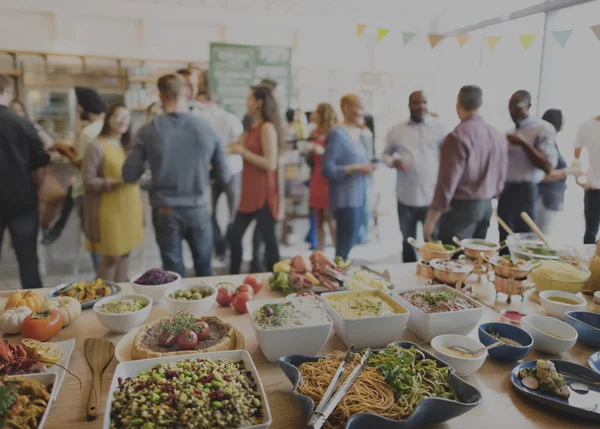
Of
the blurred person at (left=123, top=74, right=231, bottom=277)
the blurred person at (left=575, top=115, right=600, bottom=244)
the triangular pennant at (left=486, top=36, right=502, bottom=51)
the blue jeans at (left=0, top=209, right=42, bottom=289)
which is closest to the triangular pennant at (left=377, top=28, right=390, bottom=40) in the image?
the triangular pennant at (left=486, top=36, right=502, bottom=51)

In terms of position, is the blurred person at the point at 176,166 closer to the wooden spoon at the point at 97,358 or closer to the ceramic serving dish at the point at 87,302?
the ceramic serving dish at the point at 87,302

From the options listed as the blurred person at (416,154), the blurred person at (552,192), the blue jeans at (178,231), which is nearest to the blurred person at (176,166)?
the blue jeans at (178,231)

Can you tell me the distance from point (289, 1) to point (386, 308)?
661cm

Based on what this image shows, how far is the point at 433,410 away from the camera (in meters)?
0.97

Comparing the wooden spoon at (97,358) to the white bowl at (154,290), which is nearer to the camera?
the wooden spoon at (97,358)

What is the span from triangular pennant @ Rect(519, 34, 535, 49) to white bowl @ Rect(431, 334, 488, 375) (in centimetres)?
352

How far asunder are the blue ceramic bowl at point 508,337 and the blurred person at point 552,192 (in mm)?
2385

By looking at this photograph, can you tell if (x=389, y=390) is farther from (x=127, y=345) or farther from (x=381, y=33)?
(x=381, y=33)

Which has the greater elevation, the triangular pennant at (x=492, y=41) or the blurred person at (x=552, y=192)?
the triangular pennant at (x=492, y=41)

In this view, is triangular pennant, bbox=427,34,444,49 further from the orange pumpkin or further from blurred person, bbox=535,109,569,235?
the orange pumpkin

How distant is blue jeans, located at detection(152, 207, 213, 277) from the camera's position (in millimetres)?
2580

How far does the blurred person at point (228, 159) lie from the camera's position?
4023mm

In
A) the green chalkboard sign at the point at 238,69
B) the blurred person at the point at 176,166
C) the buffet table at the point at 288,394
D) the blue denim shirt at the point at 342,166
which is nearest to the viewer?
the buffet table at the point at 288,394

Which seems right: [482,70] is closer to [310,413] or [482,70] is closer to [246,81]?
[246,81]
